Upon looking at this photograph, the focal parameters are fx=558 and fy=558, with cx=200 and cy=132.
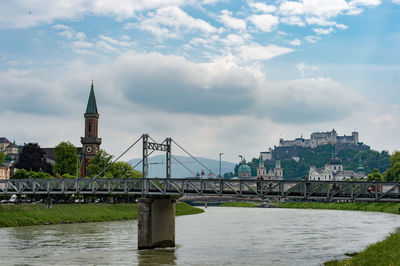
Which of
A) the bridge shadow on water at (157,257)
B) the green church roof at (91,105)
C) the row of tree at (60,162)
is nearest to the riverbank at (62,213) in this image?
the row of tree at (60,162)

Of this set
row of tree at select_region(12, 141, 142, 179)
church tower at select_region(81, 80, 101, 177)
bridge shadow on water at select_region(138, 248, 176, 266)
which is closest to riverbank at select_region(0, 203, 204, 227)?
row of tree at select_region(12, 141, 142, 179)

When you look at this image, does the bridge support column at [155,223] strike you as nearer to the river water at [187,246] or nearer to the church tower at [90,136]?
the river water at [187,246]

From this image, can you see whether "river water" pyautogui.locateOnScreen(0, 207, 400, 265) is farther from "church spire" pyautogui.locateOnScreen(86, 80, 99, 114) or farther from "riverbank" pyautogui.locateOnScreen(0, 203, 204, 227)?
"church spire" pyautogui.locateOnScreen(86, 80, 99, 114)

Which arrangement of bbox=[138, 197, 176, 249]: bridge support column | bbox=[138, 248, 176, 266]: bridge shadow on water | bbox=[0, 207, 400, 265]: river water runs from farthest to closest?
bbox=[138, 197, 176, 249]: bridge support column < bbox=[0, 207, 400, 265]: river water < bbox=[138, 248, 176, 266]: bridge shadow on water

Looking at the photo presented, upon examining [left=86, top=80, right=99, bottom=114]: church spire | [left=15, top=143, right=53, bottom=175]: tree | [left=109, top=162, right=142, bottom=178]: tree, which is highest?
[left=86, top=80, right=99, bottom=114]: church spire

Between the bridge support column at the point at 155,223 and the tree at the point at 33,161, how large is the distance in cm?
9407

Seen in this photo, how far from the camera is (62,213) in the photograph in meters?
99.1

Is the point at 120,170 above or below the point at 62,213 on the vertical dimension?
above

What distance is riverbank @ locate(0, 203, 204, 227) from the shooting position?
3446 inches

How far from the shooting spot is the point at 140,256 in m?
Answer: 52.6

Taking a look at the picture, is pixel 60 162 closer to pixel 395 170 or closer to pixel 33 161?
pixel 33 161

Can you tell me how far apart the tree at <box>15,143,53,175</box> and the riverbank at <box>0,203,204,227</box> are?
33974mm

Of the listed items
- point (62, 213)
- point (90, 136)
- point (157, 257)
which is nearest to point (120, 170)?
point (62, 213)

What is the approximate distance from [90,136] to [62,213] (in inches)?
3563
